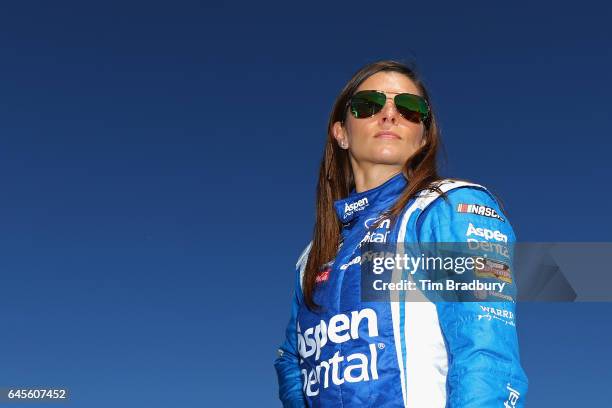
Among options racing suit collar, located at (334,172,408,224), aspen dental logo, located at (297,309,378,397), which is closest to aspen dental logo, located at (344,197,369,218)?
racing suit collar, located at (334,172,408,224)

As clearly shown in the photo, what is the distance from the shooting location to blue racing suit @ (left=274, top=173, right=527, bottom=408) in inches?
200

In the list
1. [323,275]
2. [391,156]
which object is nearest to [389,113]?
[391,156]

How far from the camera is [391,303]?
18.9ft

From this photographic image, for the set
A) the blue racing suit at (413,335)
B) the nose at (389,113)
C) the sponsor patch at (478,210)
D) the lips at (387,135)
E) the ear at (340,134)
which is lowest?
the blue racing suit at (413,335)

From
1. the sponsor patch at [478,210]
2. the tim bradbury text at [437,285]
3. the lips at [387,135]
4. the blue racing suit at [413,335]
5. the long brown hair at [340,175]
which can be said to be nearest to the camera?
the blue racing suit at [413,335]

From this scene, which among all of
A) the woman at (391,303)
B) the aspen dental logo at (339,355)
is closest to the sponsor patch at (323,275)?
the woman at (391,303)

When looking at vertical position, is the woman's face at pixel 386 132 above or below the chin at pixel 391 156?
above

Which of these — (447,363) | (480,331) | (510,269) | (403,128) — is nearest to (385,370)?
(447,363)

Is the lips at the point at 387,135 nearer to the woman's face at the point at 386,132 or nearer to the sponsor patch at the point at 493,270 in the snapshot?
the woman's face at the point at 386,132

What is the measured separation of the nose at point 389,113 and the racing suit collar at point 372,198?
0.62 m

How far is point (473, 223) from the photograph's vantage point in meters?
5.59

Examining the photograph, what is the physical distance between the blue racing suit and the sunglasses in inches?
33.3

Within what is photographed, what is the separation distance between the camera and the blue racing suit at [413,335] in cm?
509

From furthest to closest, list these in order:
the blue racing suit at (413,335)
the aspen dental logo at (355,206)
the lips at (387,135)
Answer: the lips at (387,135) → the aspen dental logo at (355,206) → the blue racing suit at (413,335)
